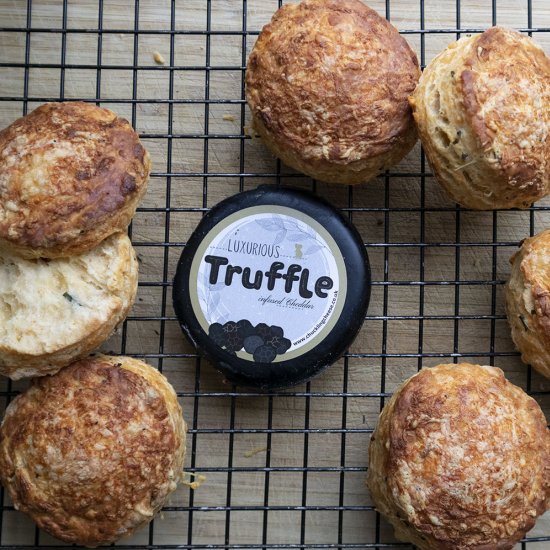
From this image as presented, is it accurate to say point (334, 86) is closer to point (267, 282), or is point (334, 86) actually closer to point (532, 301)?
point (267, 282)

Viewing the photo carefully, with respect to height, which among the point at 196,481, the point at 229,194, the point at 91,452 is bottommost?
the point at 196,481

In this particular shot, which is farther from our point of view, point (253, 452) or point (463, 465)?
point (253, 452)

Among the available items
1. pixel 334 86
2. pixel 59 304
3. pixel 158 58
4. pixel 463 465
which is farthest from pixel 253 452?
pixel 158 58

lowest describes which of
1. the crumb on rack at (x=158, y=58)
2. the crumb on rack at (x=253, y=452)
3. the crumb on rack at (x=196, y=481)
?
the crumb on rack at (x=196, y=481)

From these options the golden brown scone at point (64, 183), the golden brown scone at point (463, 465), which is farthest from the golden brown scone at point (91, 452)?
the golden brown scone at point (463, 465)

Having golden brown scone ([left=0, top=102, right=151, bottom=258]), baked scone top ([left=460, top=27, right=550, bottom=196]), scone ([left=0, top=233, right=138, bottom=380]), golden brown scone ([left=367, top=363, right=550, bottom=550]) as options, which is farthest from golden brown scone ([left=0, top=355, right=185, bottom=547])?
baked scone top ([left=460, top=27, right=550, bottom=196])

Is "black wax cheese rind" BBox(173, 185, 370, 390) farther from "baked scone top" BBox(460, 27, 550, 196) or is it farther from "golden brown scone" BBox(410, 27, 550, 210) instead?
"baked scone top" BBox(460, 27, 550, 196)

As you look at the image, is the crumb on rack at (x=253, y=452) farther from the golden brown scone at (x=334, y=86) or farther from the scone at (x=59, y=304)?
the golden brown scone at (x=334, y=86)
